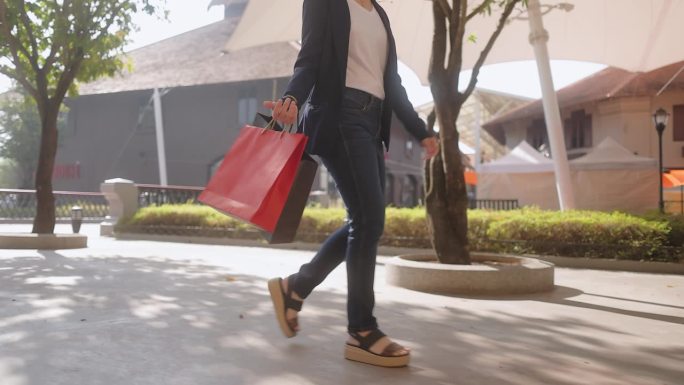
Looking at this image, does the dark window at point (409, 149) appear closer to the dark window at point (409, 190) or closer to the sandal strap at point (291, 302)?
the dark window at point (409, 190)

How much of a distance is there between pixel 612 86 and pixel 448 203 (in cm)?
2159

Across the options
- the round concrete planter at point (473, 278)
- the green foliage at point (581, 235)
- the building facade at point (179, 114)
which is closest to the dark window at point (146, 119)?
the building facade at point (179, 114)

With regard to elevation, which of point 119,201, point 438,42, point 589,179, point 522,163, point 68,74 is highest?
point 68,74

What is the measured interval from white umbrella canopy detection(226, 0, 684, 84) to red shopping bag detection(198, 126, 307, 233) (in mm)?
11192

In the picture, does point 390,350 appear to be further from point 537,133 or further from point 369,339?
point 537,133

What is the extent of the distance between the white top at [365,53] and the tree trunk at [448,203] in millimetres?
2933

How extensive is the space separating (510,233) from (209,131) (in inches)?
874

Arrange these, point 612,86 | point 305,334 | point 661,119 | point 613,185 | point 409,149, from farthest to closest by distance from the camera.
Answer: point 409,149, point 612,86, point 613,185, point 661,119, point 305,334

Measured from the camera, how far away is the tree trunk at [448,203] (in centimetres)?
572

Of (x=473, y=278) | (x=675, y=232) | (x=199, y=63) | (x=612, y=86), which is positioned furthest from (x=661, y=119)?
(x=199, y=63)

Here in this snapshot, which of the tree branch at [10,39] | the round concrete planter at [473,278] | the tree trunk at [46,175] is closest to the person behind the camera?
the round concrete planter at [473,278]

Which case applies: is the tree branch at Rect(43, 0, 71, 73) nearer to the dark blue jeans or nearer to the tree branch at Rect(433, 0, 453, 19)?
the tree branch at Rect(433, 0, 453, 19)

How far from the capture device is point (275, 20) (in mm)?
14516

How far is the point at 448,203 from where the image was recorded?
575 centimetres
